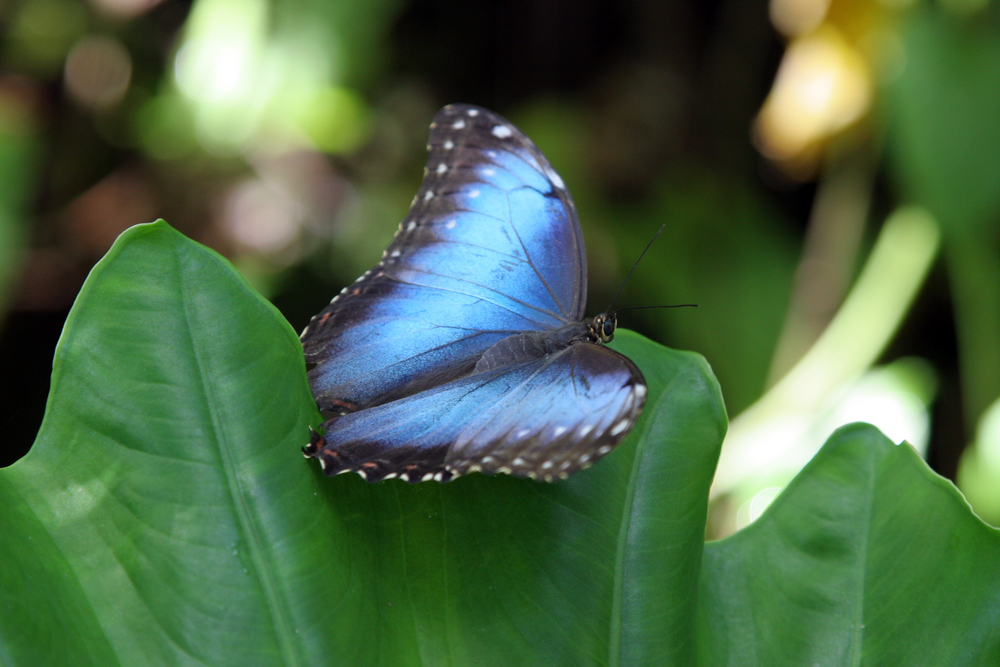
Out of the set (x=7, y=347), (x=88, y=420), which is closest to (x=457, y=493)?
(x=88, y=420)

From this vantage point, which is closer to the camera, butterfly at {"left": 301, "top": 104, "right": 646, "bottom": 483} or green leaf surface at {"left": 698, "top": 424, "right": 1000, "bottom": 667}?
green leaf surface at {"left": 698, "top": 424, "right": 1000, "bottom": 667}

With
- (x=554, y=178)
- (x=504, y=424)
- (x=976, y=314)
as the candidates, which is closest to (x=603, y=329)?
(x=504, y=424)

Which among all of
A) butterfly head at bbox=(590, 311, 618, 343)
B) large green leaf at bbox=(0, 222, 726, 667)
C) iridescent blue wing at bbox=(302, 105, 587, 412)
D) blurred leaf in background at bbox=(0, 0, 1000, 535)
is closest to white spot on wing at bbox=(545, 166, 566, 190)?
iridescent blue wing at bbox=(302, 105, 587, 412)

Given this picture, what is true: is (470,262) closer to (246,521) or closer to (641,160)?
(246,521)

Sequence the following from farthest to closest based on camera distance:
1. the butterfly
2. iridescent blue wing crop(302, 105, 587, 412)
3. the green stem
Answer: the green stem → iridescent blue wing crop(302, 105, 587, 412) → the butterfly

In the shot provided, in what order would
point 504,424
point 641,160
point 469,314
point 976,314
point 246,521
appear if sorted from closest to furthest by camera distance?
point 246,521 < point 504,424 < point 469,314 < point 976,314 < point 641,160

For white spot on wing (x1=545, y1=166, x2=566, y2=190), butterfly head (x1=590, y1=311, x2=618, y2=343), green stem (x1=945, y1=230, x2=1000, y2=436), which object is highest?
white spot on wing (x1=545, y1=166, x2=566, y2=190)

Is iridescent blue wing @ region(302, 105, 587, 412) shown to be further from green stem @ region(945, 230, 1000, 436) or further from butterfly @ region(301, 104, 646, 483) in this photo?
green stem @ region(945, 230, 1000, 436)
